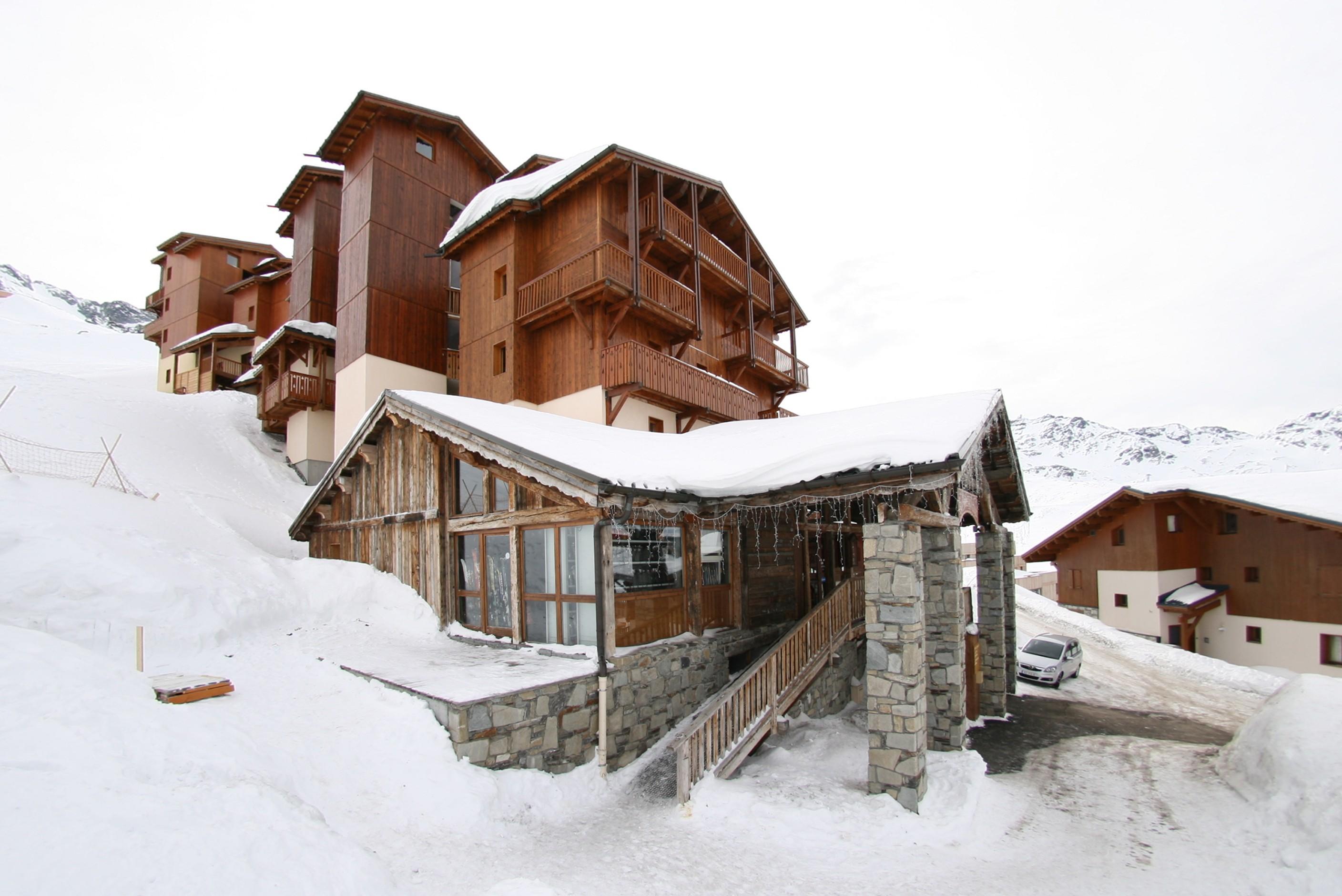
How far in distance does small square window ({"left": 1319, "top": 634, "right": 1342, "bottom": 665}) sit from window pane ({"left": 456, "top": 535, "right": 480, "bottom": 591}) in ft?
90.1

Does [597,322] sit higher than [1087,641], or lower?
higher

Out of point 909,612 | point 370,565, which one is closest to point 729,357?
point 370,565

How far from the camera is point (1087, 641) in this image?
2259 centimetres

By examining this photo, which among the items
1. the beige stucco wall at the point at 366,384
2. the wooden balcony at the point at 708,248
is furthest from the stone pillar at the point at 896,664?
the beige stucco wall at the point at 366,384

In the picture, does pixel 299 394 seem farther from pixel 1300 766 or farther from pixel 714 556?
pixel 1300 766

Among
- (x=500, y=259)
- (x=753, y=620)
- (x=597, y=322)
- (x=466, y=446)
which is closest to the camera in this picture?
(x=466, y=446)

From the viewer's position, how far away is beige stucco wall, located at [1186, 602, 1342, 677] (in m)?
20.7

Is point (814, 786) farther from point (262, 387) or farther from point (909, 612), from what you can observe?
point (262, 387)

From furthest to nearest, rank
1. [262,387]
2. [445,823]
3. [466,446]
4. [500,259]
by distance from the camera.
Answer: [262,387], [500,259], [466,446], [445,823]

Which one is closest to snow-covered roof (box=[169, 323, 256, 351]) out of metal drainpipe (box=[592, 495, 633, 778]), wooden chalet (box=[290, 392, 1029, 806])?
wooden chalet (box=[290, 392, 1029, 806])

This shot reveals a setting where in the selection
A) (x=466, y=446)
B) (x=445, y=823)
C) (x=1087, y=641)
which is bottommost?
(x=1087, y=641)

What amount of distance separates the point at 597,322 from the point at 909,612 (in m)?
12.1

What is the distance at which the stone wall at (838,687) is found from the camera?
11.8m

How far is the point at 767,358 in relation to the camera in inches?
971
